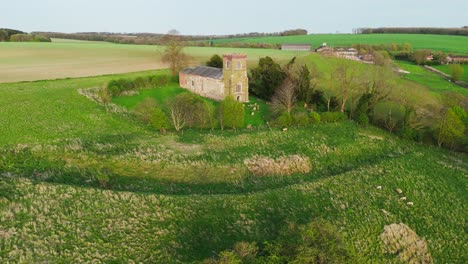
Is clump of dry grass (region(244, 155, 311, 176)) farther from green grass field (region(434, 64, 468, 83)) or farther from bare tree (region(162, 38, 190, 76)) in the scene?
green grass field (region(434, 64, 468, 83))

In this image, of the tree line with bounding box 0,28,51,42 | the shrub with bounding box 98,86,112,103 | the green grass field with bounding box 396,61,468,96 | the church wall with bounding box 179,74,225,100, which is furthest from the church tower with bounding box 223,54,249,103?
the tree line with bounding box 0,28,51,42

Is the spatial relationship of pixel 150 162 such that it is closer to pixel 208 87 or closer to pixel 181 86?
pixel 208 87

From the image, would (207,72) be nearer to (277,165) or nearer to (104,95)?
(104,95)

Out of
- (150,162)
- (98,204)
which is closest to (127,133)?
(150,162)

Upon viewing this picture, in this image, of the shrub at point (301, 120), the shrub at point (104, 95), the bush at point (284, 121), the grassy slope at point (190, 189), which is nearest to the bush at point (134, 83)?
the shrub at point (104, 95)

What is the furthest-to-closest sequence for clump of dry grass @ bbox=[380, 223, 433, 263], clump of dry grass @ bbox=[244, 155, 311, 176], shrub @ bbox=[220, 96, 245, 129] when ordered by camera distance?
1. shrub @ bbox=[220, 96, 245, 129]
2. clump of dry grass @ bbox=[244, 155, 311, 176]
3. clump of dry grass @ bbox=[380, 223, 433, 263]
